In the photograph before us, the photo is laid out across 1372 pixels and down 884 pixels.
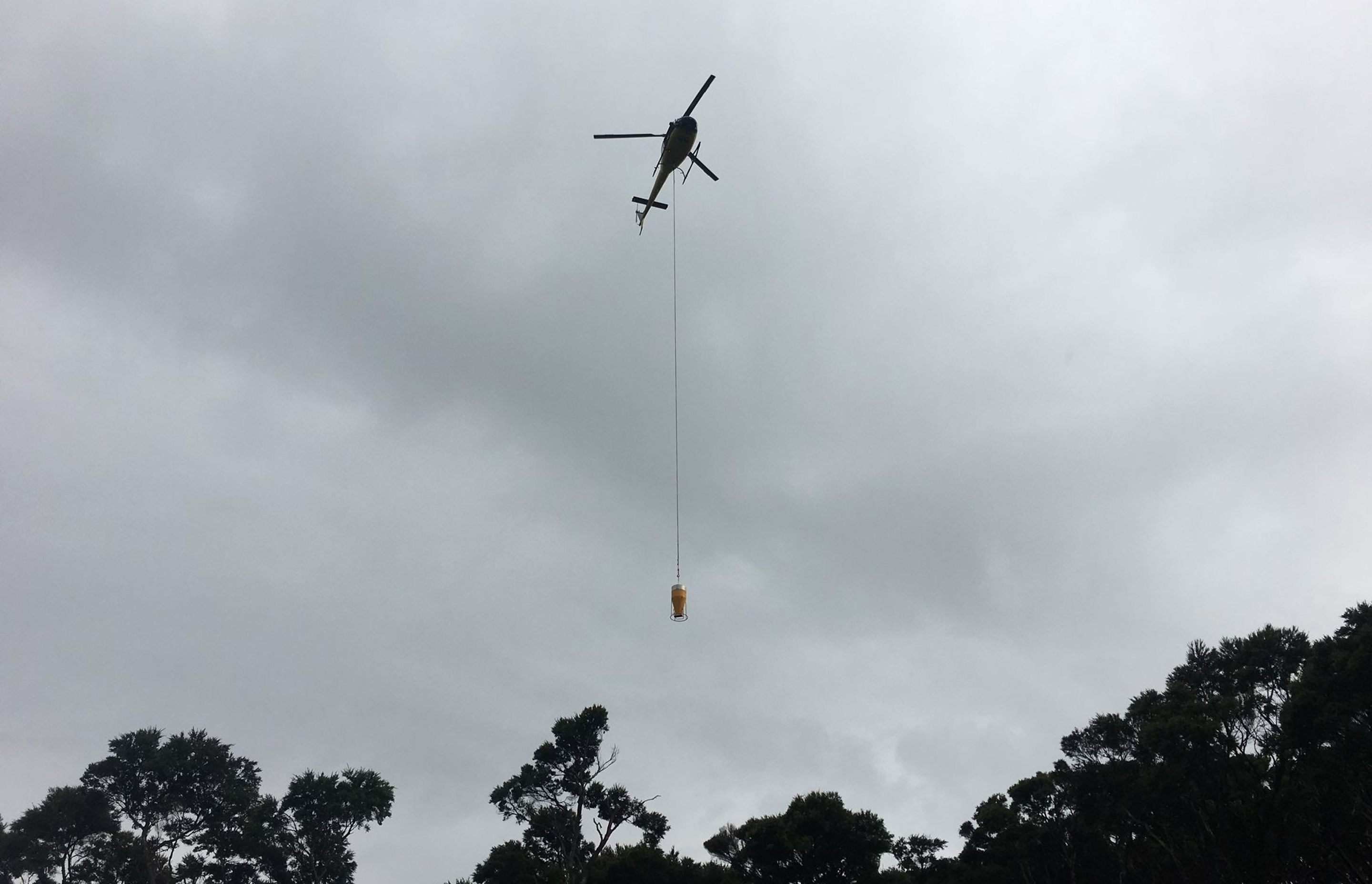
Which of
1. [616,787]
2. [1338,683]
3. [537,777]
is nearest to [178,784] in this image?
[537,777]

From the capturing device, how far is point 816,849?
41.6 m

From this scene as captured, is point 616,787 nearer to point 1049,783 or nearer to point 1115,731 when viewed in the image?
point 1049,783

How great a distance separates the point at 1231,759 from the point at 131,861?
212 feet

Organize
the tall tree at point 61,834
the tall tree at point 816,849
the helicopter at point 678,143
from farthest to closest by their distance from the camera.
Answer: the tall tree at point 61,834 < the tall tree at point 816,849 < the helicopter at point 678,143

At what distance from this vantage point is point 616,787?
4806 cm

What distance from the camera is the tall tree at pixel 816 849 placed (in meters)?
41.5

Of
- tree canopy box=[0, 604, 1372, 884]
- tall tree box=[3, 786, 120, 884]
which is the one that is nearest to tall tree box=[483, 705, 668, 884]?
tree canopy box=[0, 604, 1372, 884]

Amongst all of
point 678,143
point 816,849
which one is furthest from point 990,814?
point 678,143

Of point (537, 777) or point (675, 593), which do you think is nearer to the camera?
point (675, 593)

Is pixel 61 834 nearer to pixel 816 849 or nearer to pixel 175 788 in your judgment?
pixel 175 788

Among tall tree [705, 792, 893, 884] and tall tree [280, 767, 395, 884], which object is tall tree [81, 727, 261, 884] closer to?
tall tree [280, 767, 395, 884]

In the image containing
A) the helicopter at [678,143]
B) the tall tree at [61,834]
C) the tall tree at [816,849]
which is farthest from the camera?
the tall tree at [61,834]

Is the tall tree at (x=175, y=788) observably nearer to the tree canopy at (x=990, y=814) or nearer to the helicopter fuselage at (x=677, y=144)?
the tree canopy at (x=990, y=814)

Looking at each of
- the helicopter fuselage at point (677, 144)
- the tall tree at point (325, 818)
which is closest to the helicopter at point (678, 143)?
the helicopter fuselage at point (677, 144)
